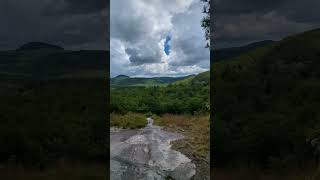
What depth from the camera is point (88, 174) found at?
7.89 meters

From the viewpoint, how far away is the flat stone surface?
10688 mm

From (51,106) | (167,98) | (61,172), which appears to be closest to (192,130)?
(167,98)

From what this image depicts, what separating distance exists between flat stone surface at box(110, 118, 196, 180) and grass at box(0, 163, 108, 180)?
2.51m

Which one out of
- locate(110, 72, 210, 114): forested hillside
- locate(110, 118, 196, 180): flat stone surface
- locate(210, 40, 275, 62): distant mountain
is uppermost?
locate(210, 40, 275, 62): distant mountain

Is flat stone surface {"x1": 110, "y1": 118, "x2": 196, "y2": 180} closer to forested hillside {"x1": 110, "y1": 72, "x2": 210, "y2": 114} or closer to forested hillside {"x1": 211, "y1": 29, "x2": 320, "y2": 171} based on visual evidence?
forested hillside {"x1": 110, "y1": 72, "x2": 210, "y2": 114}

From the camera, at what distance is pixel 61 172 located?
25.0 feet

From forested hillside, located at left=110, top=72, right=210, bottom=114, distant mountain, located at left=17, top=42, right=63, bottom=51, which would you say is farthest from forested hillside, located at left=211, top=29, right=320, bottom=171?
forested hillside, located at left=110, top=72, right=210, bottom=114

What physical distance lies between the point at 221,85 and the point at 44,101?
Result: 9.12ft

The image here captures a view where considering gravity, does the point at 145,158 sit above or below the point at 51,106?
below

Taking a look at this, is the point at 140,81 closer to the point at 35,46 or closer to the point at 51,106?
the point at 35,46

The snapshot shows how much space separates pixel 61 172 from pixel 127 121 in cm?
369

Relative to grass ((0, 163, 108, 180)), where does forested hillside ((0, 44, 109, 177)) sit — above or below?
above

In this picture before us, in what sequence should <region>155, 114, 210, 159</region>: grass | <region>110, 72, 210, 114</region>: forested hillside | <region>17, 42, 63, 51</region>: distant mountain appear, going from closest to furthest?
<region>17, 42, 63, 51</region>: distant mountain → <region>155, 114, 210, 159</region>: grass → <region>110, 72, 210, 114</region>: forested hillside

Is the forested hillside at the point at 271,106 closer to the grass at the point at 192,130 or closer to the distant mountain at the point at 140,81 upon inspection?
the grass at the point at 192,130
